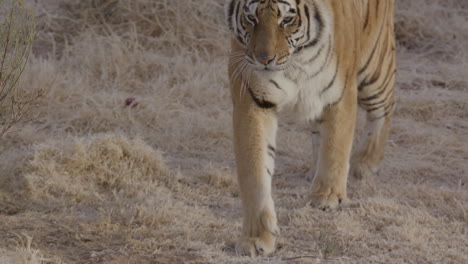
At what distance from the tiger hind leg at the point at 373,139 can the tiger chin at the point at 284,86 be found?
2.54 ft

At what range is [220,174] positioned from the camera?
4660 mm

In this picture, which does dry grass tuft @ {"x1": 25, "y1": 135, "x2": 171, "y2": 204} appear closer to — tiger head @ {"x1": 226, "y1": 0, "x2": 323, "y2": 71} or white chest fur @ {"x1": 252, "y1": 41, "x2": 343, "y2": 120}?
white chest fur @ {"x1": 252, "y1": 41, "x2": 343, "y2": 120}

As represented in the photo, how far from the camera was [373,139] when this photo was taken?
16.4ft

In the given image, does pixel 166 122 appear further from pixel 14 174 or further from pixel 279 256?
pixel 279 256

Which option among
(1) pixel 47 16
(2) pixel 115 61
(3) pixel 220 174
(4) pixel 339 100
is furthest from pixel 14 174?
(1) pixel 47 16

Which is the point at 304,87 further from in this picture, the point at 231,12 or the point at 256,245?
the point at 256,245

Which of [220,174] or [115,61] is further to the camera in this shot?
[115,61]

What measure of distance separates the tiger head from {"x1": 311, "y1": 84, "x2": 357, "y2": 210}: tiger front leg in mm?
473

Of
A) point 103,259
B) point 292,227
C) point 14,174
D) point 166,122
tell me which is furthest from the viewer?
point 166,122

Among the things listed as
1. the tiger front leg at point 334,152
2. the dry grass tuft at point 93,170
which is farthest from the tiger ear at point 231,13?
the dry grass tuft at point 93,170

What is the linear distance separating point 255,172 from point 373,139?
1571mm

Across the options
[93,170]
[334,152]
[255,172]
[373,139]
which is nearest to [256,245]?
[255,172]

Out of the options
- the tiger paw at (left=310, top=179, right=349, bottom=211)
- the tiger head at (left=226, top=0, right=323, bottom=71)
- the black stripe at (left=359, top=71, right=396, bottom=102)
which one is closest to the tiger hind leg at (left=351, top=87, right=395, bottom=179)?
the black stripe at (left=359, top=71, right=396, bottom=102)

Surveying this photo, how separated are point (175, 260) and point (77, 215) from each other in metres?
0.85
